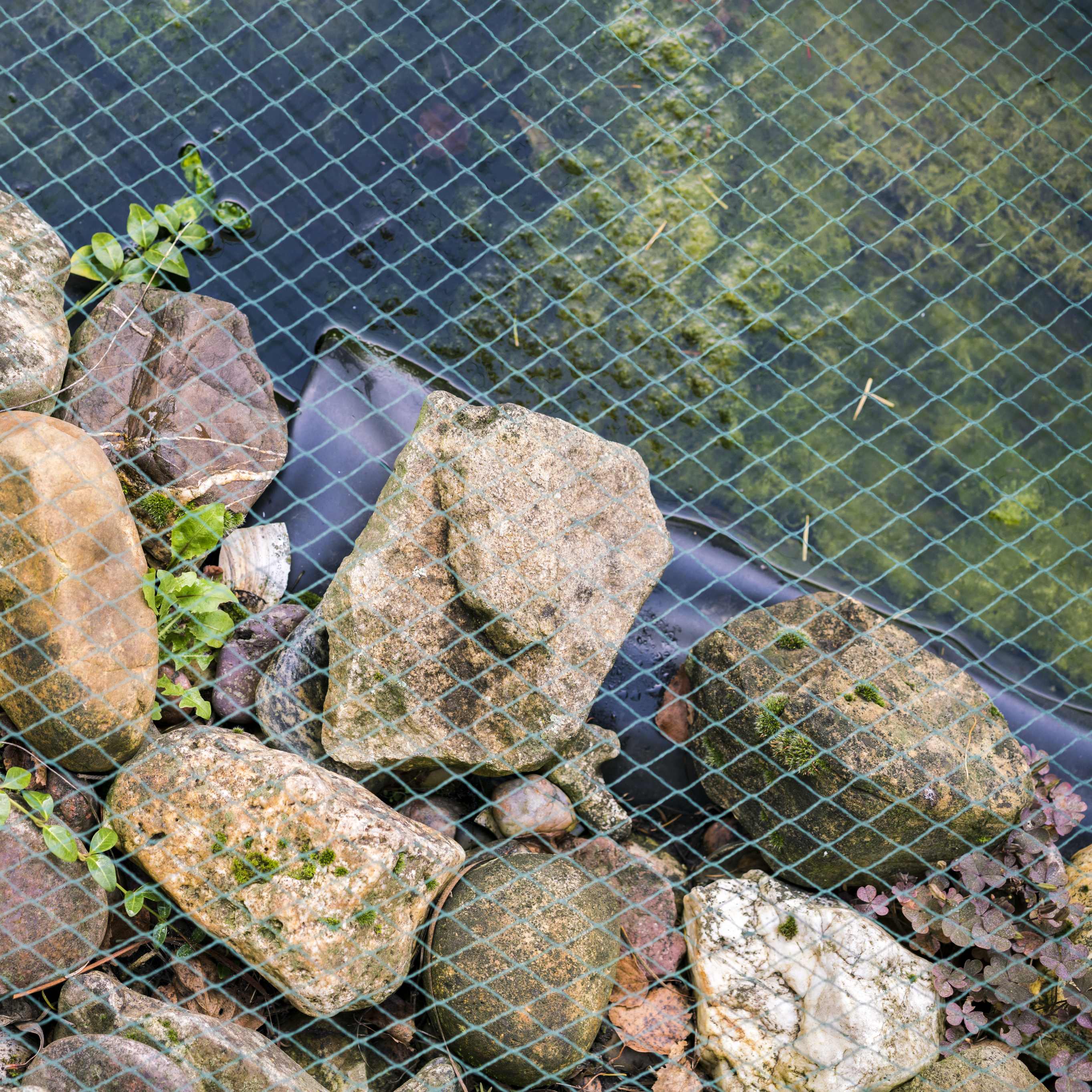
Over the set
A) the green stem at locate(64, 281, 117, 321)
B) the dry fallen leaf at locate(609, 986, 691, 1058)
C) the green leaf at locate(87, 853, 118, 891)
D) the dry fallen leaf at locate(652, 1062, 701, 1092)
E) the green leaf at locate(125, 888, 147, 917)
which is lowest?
the dry fallen leaf at locate(652, 1062, 701, 1092)

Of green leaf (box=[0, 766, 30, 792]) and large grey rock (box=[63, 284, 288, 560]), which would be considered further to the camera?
large grey rock (box=[63, 284, 288, 560])

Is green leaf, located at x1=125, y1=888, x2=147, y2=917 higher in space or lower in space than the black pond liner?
lower

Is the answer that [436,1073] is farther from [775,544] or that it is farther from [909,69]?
[909,69]

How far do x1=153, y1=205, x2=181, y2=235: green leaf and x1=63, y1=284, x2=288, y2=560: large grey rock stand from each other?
238 millimetres

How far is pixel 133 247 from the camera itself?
3283 millimetres

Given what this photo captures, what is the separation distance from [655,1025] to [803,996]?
44 cm

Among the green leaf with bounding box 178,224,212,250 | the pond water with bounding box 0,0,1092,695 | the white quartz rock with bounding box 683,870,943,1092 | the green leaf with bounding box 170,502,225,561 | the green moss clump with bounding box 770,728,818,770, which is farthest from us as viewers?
the pond water with bounding box 0,0,1092,695

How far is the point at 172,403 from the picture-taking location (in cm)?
308

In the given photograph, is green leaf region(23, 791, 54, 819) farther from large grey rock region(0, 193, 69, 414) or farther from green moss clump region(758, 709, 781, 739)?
green moss clump region(758, 709, 781, 739)

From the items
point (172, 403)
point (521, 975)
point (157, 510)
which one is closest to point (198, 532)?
point (157, 510)

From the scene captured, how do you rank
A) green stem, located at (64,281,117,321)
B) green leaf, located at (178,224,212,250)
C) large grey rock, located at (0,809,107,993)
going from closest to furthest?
1. large grey rock, located at (0,809,107,993)
2. green stem, located at (64,281,117,321)
3. green leaf, located at (178,224,212,250)

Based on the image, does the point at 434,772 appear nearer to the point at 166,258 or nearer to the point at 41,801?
the point at 41,801

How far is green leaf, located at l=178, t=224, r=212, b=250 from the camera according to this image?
330cm

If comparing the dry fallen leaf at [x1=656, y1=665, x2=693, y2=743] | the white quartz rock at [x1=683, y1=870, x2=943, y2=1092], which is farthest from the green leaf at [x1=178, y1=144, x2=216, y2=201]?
the white quartz rock at [x1=683, y1=870, x2=943, y2=1092]
